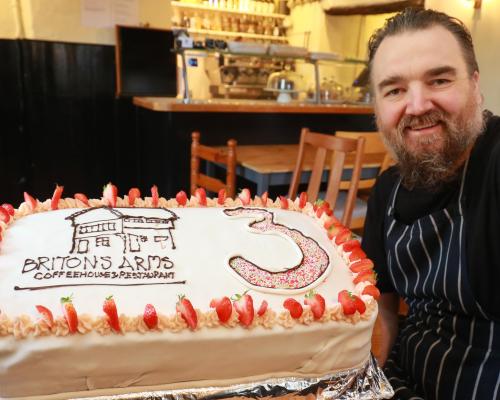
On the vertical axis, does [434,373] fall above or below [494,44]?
below

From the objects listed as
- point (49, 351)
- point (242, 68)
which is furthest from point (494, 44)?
point (49, 351)

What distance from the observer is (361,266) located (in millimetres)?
1056

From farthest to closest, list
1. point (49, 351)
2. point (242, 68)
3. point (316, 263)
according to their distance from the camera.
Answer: point (242, 68) → point (316, 263) → point (49, 351)

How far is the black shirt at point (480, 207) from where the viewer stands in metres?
1.05

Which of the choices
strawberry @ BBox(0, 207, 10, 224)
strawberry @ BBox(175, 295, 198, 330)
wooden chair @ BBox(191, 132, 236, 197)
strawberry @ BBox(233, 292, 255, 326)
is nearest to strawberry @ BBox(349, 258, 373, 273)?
strawberry @ BBox(233, 292, 255, 326)

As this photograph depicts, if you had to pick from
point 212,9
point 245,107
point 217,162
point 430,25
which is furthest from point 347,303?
point 212,9

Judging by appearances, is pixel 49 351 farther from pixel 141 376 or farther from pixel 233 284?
pixel 233 284

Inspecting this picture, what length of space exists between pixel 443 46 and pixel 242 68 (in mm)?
4919

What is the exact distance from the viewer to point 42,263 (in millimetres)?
932

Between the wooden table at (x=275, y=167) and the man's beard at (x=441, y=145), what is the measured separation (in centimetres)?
142

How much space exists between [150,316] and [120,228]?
0.35 m

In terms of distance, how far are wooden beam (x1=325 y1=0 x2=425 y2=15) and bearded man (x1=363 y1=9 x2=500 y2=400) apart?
4620 mm

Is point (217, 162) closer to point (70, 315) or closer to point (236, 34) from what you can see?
point (70, 315)

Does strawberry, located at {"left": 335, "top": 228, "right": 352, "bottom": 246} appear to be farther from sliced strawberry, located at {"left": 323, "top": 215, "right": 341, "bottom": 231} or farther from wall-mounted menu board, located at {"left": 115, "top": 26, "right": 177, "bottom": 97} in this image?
wall-mounted menu board, located at {"left": 115, "top": 26, "right": 177, "bottom": 97}
